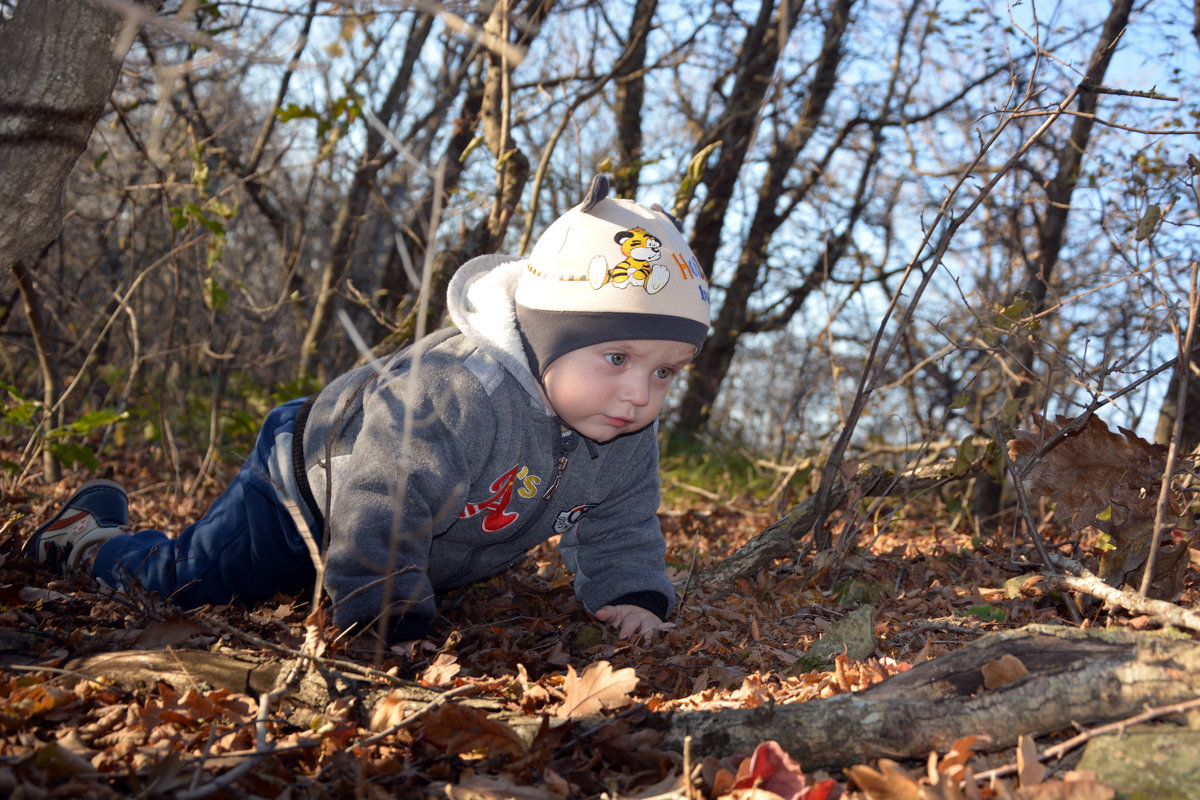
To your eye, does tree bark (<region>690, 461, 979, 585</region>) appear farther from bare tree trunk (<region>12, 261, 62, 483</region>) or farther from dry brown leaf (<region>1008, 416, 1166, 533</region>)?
bare tree trunk (<region>12, 261, 62, 483</region>)

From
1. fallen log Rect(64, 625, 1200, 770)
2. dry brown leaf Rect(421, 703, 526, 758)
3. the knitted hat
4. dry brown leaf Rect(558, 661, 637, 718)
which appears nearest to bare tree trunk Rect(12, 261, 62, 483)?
the knitted hat

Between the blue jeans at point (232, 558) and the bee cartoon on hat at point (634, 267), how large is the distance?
129 centimetres

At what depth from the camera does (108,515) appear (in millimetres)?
3193

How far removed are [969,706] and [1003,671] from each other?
12 centimetres

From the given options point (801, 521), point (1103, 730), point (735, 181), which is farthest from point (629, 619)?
point (735, 181)

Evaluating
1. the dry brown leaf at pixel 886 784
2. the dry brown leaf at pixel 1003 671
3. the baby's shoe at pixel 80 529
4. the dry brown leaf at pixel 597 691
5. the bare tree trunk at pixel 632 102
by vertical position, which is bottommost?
the baby's shoe at pixel 80 529

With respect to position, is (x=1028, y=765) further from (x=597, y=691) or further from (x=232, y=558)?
(x=232, y=558)

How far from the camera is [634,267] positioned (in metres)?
2.55

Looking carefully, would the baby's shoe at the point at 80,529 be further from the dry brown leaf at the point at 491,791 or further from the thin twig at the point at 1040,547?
the thin twig at the point at 1040,547

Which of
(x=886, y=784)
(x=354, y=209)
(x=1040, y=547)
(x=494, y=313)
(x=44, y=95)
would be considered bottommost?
(x=886, y=784)

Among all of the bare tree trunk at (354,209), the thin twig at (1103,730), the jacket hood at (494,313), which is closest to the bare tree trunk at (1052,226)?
the jacket hood at (494,313)

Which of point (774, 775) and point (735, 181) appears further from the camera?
point (735, 181)

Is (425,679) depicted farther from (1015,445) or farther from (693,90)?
(693,90)

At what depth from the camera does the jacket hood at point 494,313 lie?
2.70m
